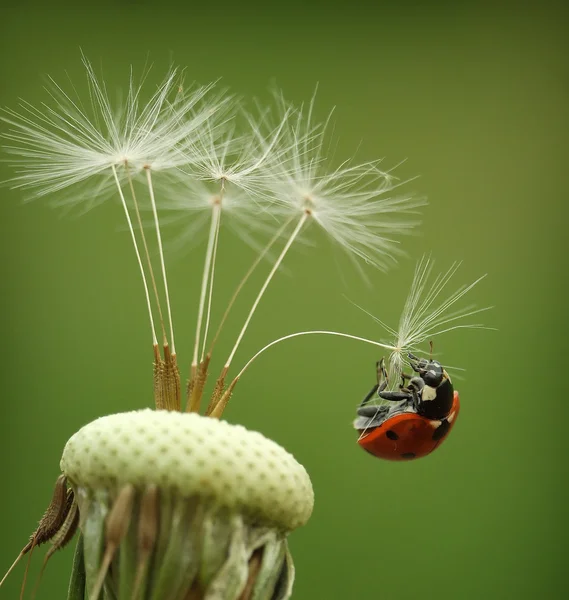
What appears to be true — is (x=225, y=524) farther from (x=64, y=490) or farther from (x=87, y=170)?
(x=87, y=170)

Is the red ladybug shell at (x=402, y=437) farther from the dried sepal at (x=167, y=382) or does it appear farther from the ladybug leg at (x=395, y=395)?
the dried sepal at (x=167, y=382)

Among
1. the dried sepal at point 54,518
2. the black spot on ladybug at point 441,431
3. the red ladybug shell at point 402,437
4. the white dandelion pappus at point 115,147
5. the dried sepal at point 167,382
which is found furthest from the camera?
the black spot on ladybug at point 441,431

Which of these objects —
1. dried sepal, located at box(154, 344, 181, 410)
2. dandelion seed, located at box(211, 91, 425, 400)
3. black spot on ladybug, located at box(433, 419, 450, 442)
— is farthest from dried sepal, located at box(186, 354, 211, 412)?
black spot on ladybug, located at box(433, 419, 450, 442)

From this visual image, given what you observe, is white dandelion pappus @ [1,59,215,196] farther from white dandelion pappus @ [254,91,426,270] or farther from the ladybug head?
the ladybug head

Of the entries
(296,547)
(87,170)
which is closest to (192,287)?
(296,547)

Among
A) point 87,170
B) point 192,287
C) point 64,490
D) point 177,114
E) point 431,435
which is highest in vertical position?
point 192,287

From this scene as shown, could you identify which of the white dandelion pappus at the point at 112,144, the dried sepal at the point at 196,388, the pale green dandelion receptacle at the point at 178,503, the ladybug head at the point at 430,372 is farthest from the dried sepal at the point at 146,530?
the ladybug head at the point at 430,372

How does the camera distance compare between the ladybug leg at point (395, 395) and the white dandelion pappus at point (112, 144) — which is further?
the ladybug leg at point (395, 395)
